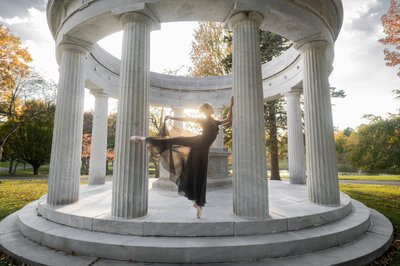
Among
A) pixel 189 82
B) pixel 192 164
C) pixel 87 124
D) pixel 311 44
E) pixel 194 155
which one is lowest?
pixel 192 164

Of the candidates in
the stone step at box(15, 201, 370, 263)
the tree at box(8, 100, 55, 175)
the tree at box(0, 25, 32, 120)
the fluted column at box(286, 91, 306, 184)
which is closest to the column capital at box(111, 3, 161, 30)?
the stone step at box(15, 201, 370, 263)

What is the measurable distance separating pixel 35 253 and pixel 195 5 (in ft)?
25.4

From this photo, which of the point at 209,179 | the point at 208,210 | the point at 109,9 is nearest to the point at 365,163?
the point at 209,179

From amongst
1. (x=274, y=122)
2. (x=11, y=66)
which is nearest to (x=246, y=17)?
(x=274, y=122)

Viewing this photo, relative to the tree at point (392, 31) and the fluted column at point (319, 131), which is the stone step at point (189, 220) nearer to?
the fluted column at point (319, 131)

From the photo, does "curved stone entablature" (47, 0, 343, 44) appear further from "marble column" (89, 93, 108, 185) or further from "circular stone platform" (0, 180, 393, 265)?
"circular stone platform" (0, 180, 393, 265)

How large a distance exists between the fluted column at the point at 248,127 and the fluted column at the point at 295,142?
8.58 meters

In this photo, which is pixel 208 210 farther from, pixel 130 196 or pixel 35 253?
pixel 35 253

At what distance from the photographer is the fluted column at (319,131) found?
7.89 m

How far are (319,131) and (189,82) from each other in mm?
11427

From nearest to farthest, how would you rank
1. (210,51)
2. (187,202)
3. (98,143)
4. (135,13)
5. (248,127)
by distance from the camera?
(248,127), (135,13), (187,202), (98,143), (210,51)

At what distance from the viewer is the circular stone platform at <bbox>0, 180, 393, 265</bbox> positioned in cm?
473

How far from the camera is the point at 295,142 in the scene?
14.0 meters

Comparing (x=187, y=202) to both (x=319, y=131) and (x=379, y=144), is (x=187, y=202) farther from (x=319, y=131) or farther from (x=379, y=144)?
(x=379, y=144)
